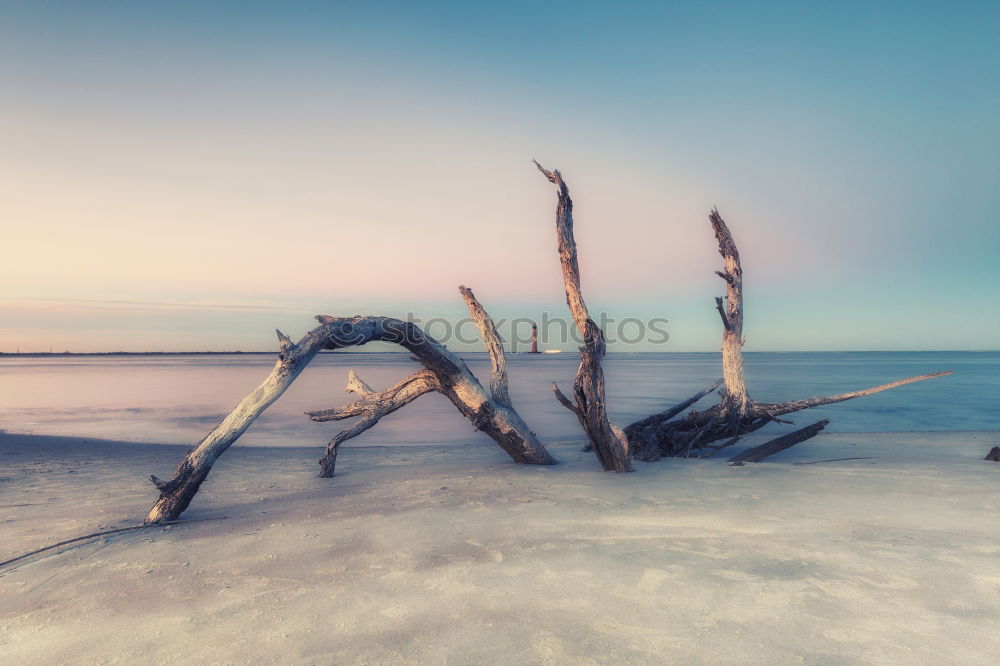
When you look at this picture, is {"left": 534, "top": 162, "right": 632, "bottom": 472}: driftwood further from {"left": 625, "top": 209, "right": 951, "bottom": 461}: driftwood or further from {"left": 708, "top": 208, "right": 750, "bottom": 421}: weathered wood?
{"left": 708, "top": 208, "right": 750, "bottom": 421}: weathered wood

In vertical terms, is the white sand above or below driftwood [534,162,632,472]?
below

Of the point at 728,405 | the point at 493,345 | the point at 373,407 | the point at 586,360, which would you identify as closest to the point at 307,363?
the point at 373,407

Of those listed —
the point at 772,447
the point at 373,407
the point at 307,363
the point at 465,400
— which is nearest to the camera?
the point at 307,363

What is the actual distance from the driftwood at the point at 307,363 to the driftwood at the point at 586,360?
886 mm

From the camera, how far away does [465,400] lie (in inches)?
264

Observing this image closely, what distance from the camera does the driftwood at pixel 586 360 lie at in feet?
20.5

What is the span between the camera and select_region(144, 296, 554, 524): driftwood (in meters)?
4.84

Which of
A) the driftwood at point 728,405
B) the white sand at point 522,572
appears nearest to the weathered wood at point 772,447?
the driftwood at point 728,405

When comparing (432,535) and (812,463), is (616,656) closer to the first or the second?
(432,535)

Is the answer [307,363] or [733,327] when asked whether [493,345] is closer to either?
[307,363]

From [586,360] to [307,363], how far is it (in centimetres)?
277

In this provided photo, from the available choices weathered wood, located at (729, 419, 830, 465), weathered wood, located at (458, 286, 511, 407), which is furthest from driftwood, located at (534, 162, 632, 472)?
weathered wood, located at (729, 419, 830, 465)

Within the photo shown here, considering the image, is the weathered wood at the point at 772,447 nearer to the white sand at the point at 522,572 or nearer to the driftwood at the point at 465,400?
the white sand at the point at 522,572

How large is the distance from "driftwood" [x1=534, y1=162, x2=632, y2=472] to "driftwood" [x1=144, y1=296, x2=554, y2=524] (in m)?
0.89
